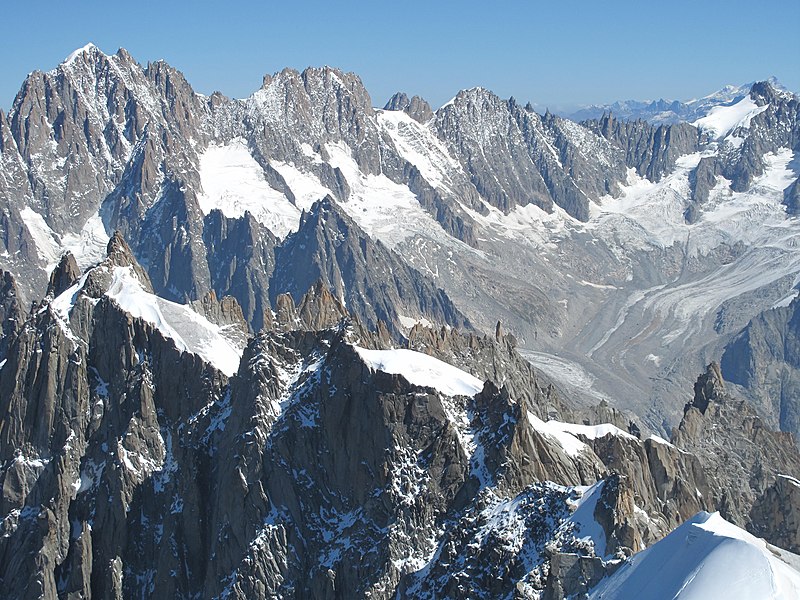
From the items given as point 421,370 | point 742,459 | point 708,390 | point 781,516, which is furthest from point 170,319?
point 708,390

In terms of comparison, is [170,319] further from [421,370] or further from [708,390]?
[708,390]

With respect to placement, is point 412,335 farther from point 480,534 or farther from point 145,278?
point 480,534

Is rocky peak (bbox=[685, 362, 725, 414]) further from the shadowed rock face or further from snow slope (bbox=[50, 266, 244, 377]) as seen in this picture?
snow slope (bbox=[50, 266, 244, 377])

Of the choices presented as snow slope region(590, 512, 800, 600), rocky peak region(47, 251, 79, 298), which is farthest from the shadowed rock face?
rocky peak region(47, 251, 79, 298)

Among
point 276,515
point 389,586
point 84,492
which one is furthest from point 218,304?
point 389,586

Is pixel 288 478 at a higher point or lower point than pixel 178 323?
lower

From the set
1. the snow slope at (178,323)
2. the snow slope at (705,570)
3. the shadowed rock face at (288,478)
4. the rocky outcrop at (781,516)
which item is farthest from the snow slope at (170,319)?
the rocky outcrop at (781,516)
